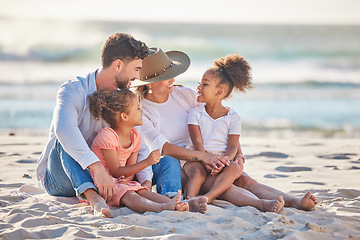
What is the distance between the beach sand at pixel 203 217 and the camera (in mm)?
2682

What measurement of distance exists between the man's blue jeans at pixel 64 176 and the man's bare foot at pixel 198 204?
67cm

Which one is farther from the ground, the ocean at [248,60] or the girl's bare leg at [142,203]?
the ocean at [248,60]

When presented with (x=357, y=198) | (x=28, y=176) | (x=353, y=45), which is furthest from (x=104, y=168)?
(x=353, y=45)

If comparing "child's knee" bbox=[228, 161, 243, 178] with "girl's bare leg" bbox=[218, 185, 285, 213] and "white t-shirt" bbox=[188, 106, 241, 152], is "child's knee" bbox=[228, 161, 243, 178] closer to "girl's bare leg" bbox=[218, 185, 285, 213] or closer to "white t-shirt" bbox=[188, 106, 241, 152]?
"girl's bare leg" bbox=[218, 185, 285, 213]

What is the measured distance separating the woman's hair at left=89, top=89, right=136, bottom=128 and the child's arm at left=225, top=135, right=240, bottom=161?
2.95 feet

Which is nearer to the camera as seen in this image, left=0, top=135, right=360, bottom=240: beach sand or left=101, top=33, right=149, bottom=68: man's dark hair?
left=0, top=135, right=360, bottom=240: beach sand

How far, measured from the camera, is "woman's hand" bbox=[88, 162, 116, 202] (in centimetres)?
313

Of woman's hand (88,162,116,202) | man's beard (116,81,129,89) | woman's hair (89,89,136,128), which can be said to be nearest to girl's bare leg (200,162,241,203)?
woman's hand (88,162,116,202)

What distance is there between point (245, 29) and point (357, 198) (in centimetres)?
2353

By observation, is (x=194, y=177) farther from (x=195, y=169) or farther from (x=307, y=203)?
(x=307, y=203)

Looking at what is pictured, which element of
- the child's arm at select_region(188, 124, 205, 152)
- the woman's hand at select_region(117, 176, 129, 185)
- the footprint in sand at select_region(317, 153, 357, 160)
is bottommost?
the footprint in sand at select_region(317, 153, 357, 160)

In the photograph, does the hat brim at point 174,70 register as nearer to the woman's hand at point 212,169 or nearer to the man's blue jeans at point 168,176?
the man's blue jeans at point 168,176

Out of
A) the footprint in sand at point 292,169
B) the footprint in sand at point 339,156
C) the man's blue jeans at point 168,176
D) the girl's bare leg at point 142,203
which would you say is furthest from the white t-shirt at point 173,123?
the footprint in sand at point 339,156

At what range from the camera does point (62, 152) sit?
3.33m
